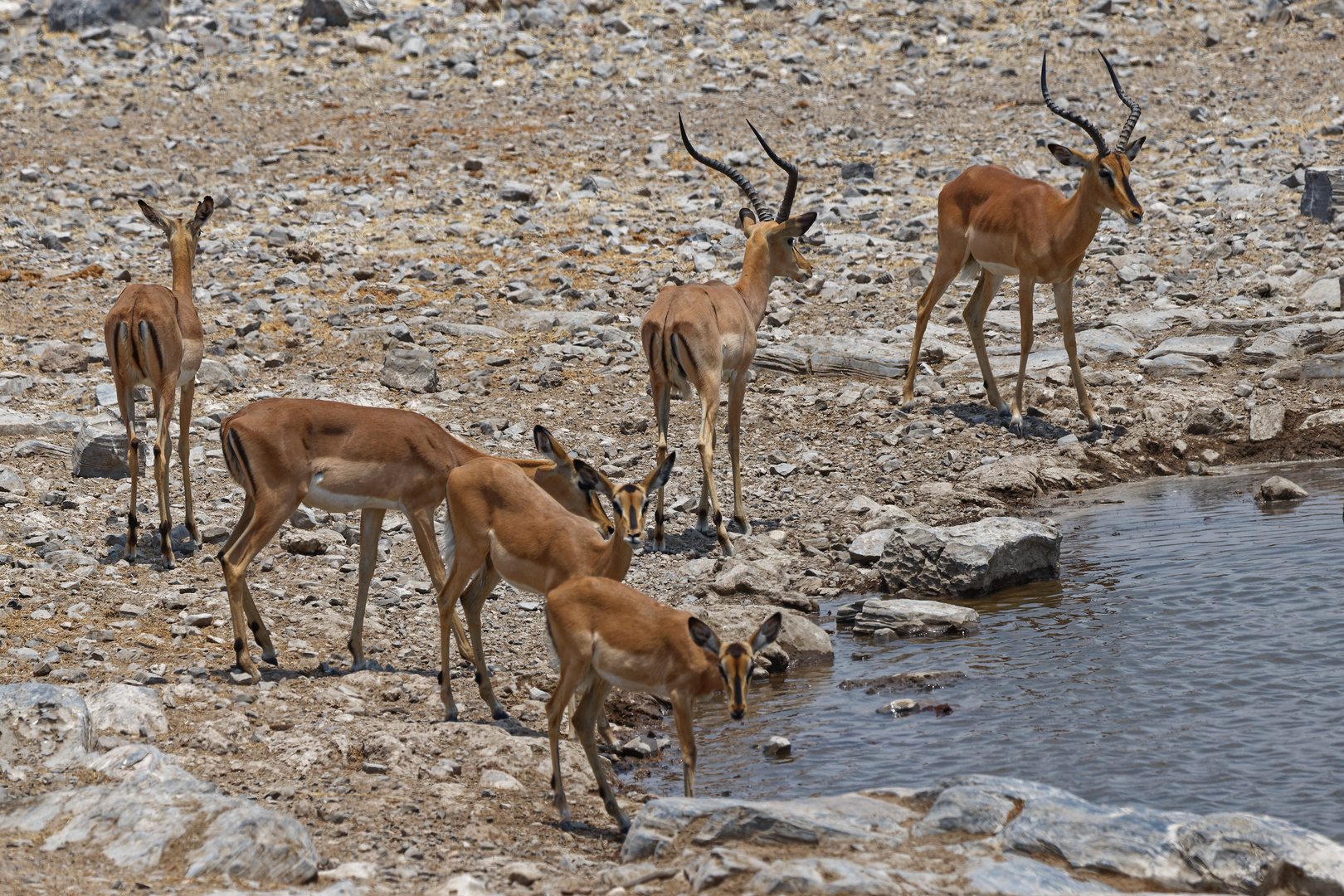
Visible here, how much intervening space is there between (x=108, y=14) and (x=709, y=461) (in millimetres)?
22249

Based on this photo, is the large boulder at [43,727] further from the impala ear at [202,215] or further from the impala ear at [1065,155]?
the impala ear at [1065,155]

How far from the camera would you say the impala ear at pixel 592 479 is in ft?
25.1

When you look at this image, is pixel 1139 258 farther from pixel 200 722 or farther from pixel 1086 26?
→ pixel 200 722

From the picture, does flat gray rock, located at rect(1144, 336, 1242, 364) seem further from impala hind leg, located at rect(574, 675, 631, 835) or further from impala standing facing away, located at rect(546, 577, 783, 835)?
impala hind leg, located at rect(574, 675, 631, 835)

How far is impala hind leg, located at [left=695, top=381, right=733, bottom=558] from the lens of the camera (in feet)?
35.8

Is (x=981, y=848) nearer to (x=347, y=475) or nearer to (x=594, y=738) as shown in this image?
(x=594, y=738)

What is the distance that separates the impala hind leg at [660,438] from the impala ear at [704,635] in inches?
177

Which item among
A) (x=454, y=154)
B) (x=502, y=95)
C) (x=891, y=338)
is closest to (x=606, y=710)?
(x=891, y=338)

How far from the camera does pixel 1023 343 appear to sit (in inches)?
542

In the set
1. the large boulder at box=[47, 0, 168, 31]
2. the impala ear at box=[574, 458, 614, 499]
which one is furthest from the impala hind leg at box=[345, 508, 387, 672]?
the large boulder at box=[47, 0, 168, 31]

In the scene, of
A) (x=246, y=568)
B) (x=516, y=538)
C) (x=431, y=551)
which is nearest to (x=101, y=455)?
(x=246, y=568)

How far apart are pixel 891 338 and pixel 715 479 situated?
3.68 m

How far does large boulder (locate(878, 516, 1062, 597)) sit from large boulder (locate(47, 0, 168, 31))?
75.8 feet

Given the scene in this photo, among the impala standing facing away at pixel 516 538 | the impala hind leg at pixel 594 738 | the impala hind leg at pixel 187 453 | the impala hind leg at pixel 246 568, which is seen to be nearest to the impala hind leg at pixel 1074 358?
the impala standing facing away at pixel 516 538
